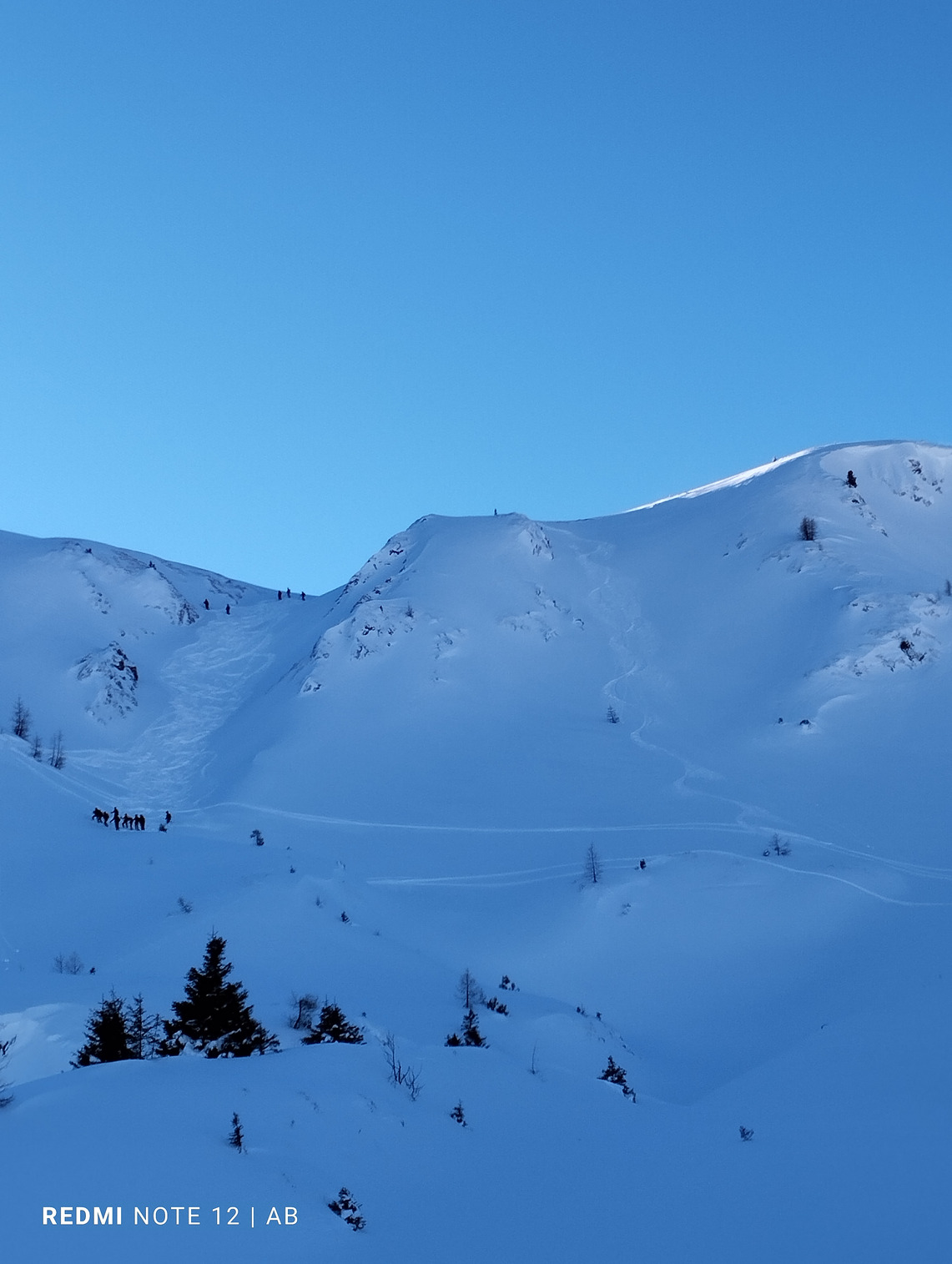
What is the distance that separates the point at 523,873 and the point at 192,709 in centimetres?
2680

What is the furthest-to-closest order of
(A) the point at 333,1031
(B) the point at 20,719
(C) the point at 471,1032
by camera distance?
(B) the point at 20,719, (C) the point at 471,1032, (A) the point at 333,1031

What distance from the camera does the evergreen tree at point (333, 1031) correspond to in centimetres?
1466

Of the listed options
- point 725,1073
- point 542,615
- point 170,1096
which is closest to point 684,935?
point 725,1073

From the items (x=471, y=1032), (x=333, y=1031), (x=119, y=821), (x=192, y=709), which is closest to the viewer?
(x=333, y=1031)

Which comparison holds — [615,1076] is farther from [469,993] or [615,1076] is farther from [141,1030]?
[141,1030]

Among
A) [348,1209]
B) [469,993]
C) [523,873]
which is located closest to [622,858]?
[523,873]

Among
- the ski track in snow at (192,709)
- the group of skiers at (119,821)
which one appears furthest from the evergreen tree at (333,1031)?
the ski track in snow at (192,709)

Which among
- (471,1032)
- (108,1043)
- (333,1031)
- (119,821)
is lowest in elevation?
(471,1032)

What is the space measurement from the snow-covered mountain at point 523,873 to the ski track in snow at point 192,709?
11.3 inches

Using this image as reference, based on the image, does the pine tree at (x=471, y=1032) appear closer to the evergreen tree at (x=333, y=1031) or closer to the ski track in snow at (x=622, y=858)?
the evergreen tree at (x=333, y=1031)

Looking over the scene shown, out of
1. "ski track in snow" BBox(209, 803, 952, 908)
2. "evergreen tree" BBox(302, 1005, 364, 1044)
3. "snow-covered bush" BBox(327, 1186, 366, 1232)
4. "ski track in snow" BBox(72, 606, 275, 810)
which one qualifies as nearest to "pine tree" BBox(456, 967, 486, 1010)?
"evergreen tree" BBox(302, 1005, 364, 1044)

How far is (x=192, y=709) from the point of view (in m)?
50.0

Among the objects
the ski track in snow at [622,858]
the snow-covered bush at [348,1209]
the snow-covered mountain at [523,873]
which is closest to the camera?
the snow-covered bush at [348,1209]

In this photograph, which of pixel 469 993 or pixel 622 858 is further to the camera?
pixel 622 858
